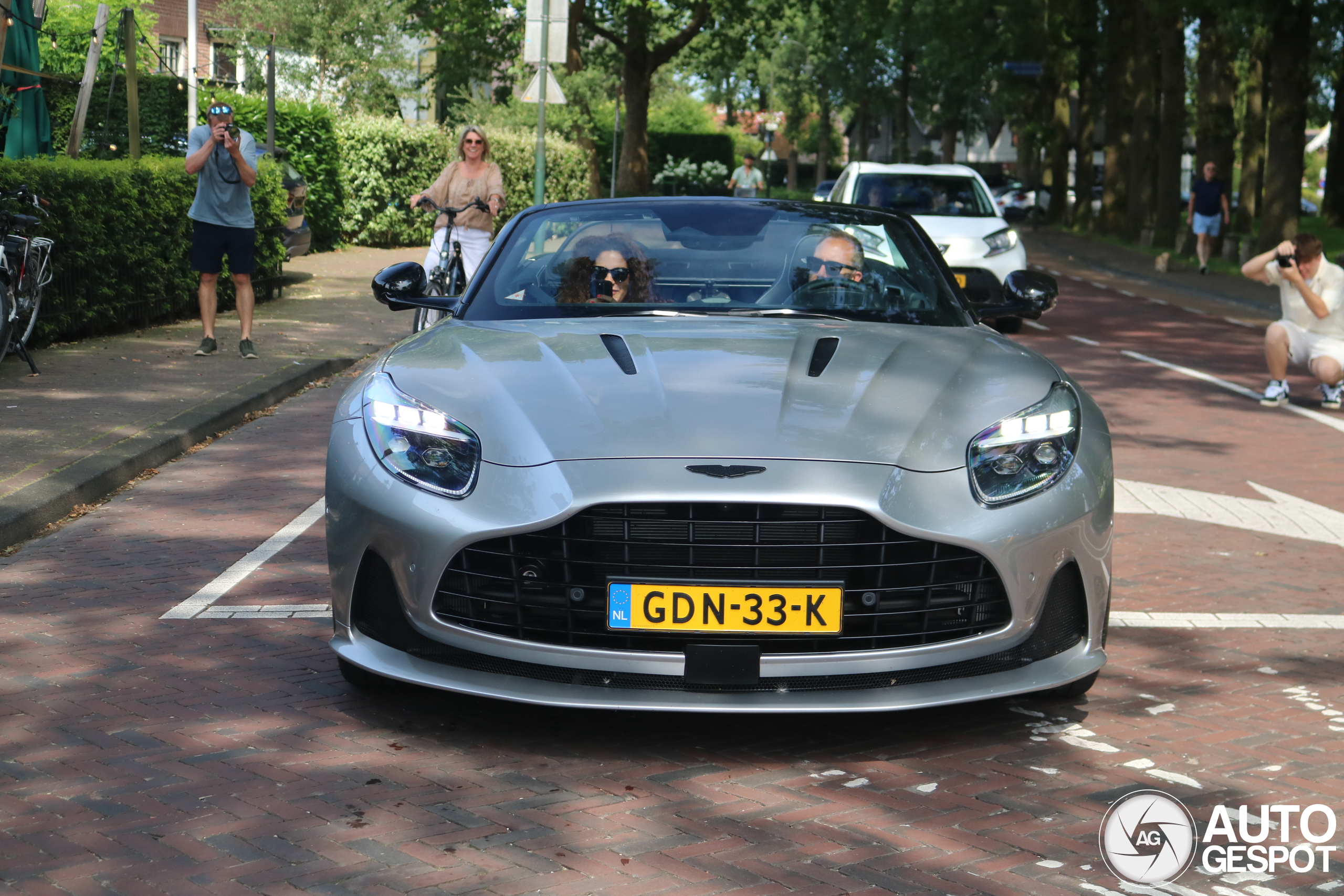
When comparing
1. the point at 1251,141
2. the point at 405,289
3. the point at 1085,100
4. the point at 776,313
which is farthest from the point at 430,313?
the point at 1085,100

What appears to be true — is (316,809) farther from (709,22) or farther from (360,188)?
(709,22)

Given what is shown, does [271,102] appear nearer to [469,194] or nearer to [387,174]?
[387,174]

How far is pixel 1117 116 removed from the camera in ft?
127

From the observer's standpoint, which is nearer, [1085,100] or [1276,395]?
[1276,395]

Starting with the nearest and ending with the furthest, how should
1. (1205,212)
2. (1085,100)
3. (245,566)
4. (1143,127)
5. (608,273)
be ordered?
(608,273) → (245,566) → (1205,212) → (1143,127) → (1085,100)

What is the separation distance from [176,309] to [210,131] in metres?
3.26

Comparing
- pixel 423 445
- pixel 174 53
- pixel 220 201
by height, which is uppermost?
pixel 174 53

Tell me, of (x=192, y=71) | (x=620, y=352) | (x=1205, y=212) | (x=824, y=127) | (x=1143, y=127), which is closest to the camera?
(x=620, y=352)

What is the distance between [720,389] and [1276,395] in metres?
8.29

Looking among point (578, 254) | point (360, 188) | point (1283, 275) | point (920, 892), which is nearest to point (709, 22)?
point (360, 188)

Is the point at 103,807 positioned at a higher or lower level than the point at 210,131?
lower

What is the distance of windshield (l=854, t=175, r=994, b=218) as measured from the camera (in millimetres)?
17172

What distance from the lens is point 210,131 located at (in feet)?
38.2

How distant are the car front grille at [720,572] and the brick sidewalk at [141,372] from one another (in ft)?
12.3
